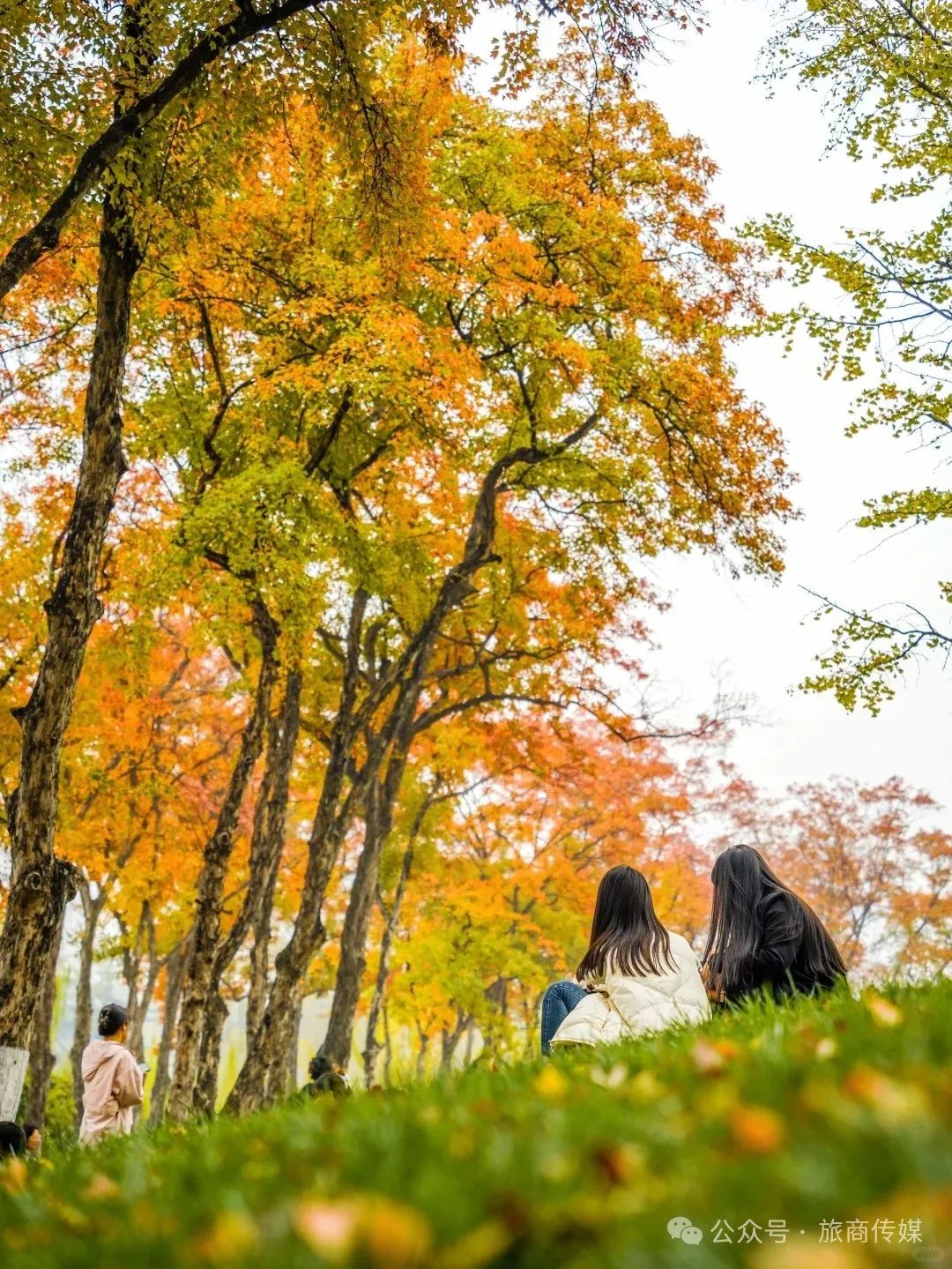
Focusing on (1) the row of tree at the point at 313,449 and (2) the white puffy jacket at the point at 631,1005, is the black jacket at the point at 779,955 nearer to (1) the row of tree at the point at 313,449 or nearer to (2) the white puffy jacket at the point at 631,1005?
(2) the white puffy jacket at the point at 631,1005

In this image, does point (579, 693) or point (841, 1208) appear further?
point (579, 693)

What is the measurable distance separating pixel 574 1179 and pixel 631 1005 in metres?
3.56

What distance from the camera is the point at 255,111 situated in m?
8.22

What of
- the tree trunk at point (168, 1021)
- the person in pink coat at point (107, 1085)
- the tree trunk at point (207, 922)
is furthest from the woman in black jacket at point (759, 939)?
the tree trunk at point (168, 1021)

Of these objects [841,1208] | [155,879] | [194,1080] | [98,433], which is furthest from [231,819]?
[841,1208]

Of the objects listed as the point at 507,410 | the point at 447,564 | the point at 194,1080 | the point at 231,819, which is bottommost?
the point at 194,1080

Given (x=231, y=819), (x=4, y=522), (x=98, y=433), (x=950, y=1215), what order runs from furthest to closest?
(x=4, y=522) → (x=231, y=819) → (x=98, y=433) → (x=950, y=1215)

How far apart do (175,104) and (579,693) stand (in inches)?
482

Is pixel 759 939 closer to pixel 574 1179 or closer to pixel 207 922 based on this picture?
pixel 574 1179

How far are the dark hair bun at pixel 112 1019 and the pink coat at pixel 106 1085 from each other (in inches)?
5.7

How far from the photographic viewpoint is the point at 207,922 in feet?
38.3

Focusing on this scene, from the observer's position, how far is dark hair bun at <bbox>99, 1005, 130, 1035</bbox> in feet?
23.6

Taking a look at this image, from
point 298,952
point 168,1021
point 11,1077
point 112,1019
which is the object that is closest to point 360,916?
point 298,952

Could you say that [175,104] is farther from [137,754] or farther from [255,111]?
[137,754]
